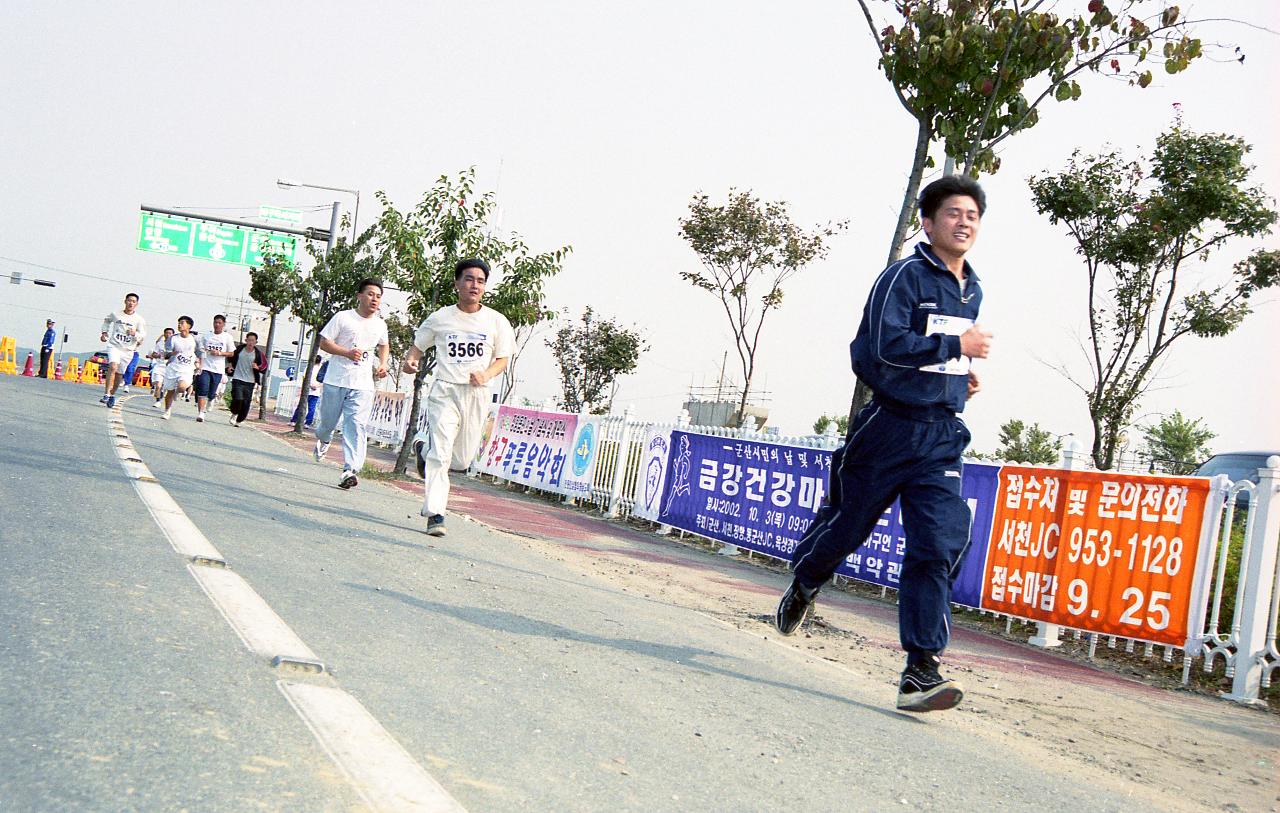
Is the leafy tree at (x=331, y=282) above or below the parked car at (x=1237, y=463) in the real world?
above

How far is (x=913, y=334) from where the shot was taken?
15.4ft

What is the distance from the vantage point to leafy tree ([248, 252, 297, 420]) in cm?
3491

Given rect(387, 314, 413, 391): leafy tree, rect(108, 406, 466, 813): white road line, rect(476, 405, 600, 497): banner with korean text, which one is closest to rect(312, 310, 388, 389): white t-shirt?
rect(108, 406, 466, 813): white road line

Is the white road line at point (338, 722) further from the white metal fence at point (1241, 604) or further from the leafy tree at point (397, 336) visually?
the leafy tree at point (397, 336)

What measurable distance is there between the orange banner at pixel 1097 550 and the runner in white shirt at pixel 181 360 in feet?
51.1

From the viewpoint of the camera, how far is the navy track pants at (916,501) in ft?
15.3

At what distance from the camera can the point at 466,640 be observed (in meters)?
4.52

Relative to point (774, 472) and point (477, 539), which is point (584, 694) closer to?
point (477, 539)

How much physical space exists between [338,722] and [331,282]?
31208 millimetres

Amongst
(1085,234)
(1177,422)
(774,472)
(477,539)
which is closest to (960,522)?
(477,539)

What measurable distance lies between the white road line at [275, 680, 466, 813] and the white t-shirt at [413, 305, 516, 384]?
5931 millimetres

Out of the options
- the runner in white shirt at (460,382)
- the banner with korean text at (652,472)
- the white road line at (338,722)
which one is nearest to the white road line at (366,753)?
the white road line at (338,722)

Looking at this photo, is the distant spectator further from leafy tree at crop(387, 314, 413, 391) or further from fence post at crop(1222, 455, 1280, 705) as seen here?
fence post at crop(1222, 455, 1280, 705)

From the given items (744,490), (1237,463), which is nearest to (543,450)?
(744,490)
